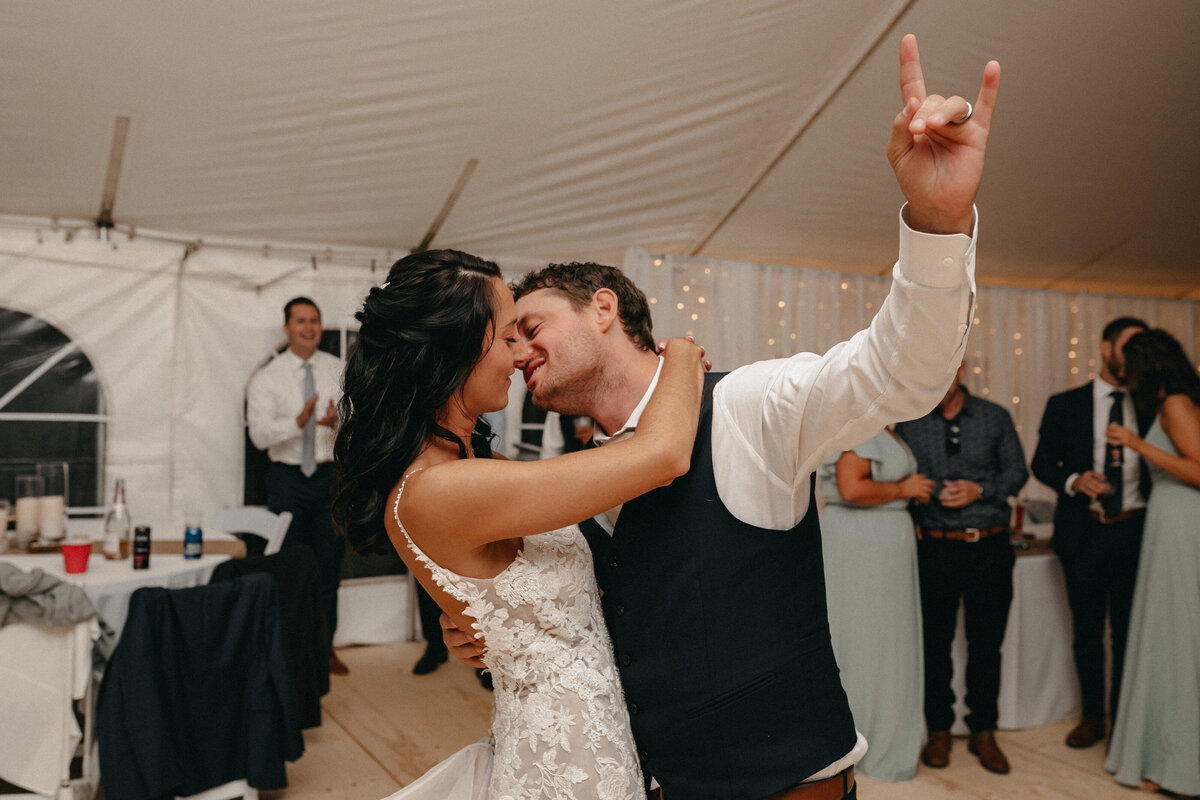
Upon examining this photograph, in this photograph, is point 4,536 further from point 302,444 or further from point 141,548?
point 302,444

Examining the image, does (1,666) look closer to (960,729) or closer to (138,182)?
(138,182)

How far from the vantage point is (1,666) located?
2588 mm

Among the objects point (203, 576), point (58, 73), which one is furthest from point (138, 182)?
point (203, 576)

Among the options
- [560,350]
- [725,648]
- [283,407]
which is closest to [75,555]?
[283,407]

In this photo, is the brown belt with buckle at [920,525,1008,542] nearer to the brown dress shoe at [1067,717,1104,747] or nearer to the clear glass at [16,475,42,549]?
the brown dress shoe at [1067,717,1104,747]

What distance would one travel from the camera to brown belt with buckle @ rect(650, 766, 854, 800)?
124cm

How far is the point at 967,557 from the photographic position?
354 centimetres

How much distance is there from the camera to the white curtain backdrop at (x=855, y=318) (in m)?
5.46

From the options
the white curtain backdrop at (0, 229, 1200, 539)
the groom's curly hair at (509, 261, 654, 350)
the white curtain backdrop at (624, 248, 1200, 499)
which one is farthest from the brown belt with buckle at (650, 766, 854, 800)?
the white curtain backdrop at (624, 248, 1200, 499)

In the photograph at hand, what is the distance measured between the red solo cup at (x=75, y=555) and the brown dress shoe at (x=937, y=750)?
3296 millimetres

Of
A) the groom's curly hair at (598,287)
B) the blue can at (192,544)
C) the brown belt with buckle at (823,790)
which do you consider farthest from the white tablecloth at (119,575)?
the brown belt with buckle at (823,790)

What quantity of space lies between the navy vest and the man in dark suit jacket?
2.95 m

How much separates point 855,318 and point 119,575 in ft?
15.4

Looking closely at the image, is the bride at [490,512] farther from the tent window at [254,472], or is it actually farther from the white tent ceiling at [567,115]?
the tent window at [254,472]
